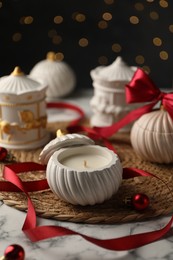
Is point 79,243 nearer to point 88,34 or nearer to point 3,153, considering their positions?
point 3,153

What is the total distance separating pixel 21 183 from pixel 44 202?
0.05m

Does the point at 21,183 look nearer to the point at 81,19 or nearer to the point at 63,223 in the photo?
the point at 63,223

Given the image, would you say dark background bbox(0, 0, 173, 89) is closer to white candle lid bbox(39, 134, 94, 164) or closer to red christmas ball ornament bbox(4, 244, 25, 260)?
white candle lid bbox(39, 134, 94, 164)

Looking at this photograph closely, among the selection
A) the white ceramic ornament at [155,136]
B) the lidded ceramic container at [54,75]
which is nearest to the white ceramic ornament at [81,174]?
the white ceramic ornament at [155,136]

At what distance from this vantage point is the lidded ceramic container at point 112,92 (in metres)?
1.08

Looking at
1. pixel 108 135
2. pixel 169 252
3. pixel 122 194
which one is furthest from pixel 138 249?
pixel 108 135

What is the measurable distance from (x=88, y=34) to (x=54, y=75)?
0.16 meters

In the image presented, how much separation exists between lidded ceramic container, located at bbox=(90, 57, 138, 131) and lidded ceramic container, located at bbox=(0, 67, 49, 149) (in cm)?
15

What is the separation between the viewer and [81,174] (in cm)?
76

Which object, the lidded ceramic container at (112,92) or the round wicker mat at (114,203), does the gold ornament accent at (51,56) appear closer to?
the lidded ceramic container at (112,92)

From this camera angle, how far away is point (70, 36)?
1377 millimetres

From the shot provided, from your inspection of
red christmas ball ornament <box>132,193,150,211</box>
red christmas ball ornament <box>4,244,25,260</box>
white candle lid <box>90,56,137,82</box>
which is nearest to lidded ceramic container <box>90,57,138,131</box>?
white candle lid <box>90,56,137,82</box>

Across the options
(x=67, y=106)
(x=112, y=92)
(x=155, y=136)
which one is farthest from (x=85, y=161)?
(x=67, y=106)

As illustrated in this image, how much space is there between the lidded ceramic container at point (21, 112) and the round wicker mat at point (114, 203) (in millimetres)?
112
